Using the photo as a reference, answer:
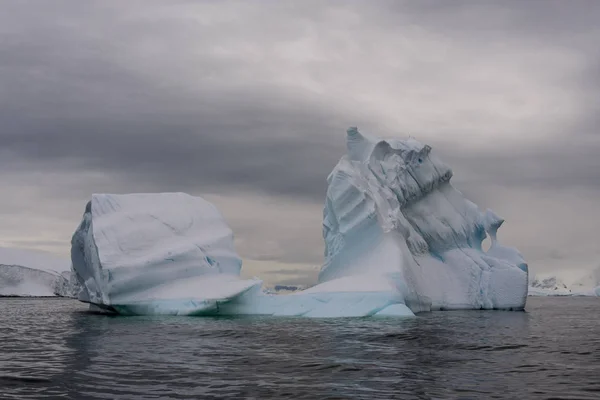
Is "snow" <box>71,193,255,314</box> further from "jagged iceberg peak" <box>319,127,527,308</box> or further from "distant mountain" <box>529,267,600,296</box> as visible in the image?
"distant mountain" <box>529,267,600,296</box>

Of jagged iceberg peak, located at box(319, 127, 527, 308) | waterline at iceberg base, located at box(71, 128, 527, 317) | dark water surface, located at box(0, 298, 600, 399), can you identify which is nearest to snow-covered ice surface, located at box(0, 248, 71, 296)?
waterline at iceberg base, located at box(71, 128, 527, 317)

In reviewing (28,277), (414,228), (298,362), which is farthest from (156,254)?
(28,277)

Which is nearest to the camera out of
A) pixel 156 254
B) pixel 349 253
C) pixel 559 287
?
pixel 156 254

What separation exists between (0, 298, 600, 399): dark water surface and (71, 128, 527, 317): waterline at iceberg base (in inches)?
159

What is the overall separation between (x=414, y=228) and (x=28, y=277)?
48206mm

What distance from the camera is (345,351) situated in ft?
42.8

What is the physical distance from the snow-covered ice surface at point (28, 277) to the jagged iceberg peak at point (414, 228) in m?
44.4

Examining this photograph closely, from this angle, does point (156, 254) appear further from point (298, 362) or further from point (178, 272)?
point (298, 362)

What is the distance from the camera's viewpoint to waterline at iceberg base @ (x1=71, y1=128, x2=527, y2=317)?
76.0ft

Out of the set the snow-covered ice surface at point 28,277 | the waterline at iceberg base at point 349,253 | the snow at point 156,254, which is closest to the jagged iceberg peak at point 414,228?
the waterline at iceberg base at point 349,253

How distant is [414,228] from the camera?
30.4 m

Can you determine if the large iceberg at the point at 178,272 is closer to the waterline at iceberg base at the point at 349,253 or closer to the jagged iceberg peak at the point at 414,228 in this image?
the waterline at iceberg base at the point at 349,253

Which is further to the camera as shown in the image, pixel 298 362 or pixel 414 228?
pixel 414 228

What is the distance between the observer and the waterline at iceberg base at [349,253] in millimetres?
23172
